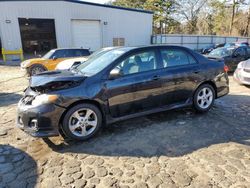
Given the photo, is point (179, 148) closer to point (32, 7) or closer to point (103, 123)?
point (103, 123)

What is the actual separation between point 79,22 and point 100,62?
18.2 metres

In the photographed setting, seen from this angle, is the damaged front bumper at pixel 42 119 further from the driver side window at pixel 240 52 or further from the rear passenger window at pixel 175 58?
the driver side window at pixel 240 52

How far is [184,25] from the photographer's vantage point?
4272 cm

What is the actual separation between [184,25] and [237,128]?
4164 cm

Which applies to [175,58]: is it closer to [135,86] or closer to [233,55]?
[135,86]

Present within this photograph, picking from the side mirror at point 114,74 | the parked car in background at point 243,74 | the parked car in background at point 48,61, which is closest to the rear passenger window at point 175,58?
the side mirror at point 114,74

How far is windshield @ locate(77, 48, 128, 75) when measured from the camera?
428 cm

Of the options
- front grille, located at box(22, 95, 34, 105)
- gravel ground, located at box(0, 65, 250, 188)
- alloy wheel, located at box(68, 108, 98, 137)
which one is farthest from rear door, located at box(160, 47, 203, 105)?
front grille, located at box(22, 95, 34, 105)

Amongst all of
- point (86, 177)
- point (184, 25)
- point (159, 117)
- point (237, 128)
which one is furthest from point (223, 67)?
point (184, 25)

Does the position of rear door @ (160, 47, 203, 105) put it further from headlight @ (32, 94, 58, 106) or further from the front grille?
the front grille

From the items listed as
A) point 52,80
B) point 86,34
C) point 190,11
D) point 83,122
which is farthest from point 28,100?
point 190,11

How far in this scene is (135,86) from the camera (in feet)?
14.1

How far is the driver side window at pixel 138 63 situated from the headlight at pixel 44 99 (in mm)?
1324

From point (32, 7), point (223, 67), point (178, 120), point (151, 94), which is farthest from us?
point (32, 7)
